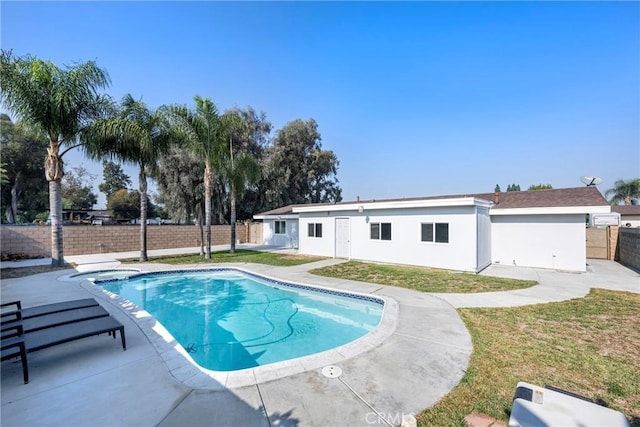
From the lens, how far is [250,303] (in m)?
8.58

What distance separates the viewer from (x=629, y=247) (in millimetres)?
12742

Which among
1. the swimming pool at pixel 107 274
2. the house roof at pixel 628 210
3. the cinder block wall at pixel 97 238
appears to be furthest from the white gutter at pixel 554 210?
the cinder block wall at pixel 97 238

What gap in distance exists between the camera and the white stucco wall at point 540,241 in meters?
11.4

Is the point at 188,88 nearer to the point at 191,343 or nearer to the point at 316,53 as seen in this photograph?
the point at 316,53

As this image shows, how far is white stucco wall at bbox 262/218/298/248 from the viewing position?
71.2 ft

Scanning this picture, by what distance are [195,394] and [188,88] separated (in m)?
16.2

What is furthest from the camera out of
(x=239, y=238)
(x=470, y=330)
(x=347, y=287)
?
(x=239, y=238)

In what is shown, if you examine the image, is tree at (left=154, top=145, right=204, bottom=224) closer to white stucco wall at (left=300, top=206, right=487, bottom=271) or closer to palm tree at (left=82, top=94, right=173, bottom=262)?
palm tree at (left=82, top=94, right=173, bottom=262)

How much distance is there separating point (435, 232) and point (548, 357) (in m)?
8.11

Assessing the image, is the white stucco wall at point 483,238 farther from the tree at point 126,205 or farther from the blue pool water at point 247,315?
the tree at point 126,205

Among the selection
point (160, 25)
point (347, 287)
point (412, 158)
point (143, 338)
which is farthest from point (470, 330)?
point (412, 158)

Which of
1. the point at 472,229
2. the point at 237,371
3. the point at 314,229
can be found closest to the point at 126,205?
the point at 314,229

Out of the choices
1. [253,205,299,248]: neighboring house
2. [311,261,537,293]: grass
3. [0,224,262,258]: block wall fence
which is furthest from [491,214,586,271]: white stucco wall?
[0,224,262,258]: block wall fence

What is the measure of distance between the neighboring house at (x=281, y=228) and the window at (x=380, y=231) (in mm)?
8372
